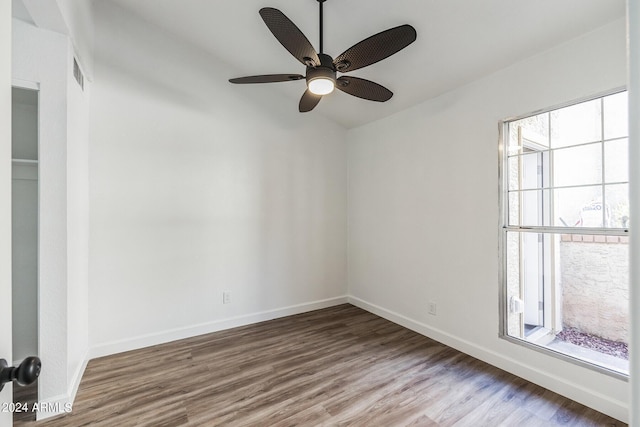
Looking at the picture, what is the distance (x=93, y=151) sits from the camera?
2541mm

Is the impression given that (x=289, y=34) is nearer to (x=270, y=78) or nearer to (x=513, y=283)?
(x=270, y=78)

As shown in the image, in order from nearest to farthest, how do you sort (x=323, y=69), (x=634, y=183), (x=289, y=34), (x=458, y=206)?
(x=634, y=183), (x=289, y=34), (x=323, y=69), (x=458, y=206)

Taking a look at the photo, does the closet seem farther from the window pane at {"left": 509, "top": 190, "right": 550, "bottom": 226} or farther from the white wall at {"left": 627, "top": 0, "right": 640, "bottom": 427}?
the window pane at {"left": 509, "top": 190, "right": 550, "bottom": 226}

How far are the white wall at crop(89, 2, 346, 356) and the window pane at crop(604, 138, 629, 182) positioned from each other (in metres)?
2.71

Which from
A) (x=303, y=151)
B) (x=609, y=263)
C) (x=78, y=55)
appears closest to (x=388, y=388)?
(x=609, y=263)

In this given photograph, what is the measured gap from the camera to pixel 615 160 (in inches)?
74.9

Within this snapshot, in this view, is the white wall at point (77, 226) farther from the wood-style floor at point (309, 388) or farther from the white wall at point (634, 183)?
the white wall at point (634, 183)

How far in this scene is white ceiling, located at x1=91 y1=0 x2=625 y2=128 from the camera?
189 cm

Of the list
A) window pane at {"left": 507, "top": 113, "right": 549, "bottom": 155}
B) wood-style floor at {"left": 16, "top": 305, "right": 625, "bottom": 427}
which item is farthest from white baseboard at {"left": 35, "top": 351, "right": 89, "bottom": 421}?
window pane at {"left": 507, "top": 113, "right": 549, "bottom": 155}

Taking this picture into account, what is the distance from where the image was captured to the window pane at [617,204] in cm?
186

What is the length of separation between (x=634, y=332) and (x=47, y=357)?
2.73 m

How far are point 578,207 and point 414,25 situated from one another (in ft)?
5.87

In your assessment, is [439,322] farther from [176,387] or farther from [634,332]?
[634,332]

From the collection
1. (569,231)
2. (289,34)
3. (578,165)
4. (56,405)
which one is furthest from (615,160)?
(56,405)
